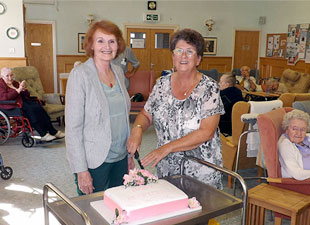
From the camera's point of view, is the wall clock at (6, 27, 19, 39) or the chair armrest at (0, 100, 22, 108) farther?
the wall clock at (6, 27, 19, 39)

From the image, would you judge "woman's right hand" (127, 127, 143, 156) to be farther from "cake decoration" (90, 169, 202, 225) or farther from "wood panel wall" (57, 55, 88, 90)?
"wood panel wall" (57, 55, 88, 90)

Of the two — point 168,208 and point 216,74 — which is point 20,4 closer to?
point 216,74

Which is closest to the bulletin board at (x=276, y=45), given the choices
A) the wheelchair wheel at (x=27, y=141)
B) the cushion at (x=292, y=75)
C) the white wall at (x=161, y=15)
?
the white wall at (x=161, y=15)

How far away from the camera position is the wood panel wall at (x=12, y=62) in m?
6.89

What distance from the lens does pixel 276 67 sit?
32.0 ft

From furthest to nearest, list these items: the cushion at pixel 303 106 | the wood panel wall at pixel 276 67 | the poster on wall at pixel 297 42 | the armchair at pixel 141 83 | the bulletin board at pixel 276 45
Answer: the bulletin board at pixel 276 45
the wood panel wall at pixel 276 67
the poster on wall at pixel 297 42
the armchair at pixel 141 83
the cushion at pixel 303 106

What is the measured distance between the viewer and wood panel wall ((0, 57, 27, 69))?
689cm

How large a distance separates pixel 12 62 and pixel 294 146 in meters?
5.89

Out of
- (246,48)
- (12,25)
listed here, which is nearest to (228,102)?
(12,25)

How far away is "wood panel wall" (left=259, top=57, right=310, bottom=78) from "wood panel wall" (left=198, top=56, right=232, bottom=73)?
97cm

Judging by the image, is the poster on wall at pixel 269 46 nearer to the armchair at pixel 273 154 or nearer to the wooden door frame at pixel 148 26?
the wooden door frame at pixel 148 26

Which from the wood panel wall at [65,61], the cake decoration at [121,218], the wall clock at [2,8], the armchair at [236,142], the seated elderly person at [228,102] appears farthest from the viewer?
the wood panel wall at [65,61]

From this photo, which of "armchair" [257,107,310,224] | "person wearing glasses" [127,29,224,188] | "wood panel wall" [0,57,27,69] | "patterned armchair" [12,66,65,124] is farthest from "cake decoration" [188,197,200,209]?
"wood panel wall" [0,57,27,69]

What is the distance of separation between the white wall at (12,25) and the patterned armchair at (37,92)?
96 centimetres
